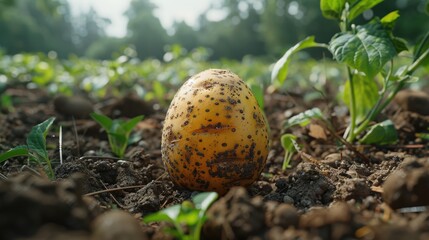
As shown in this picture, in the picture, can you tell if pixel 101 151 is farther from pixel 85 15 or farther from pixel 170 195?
pixel 85 15

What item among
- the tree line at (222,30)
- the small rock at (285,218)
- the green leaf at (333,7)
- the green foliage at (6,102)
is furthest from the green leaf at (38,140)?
the tree line at (222,30)

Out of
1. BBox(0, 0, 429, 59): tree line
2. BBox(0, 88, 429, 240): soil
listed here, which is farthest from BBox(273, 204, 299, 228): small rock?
BBox(0, 0, 429, 59): tree line

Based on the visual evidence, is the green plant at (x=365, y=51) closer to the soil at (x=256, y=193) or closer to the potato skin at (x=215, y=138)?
the soil at (x=256, y=193)

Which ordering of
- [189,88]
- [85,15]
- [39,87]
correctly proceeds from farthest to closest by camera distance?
[85,15] → [39,87] → [189,88]

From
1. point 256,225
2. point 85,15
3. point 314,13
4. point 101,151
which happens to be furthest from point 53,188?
point 85,15

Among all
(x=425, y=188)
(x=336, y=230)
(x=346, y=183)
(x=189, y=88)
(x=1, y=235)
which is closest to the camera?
(x=1, y=235)

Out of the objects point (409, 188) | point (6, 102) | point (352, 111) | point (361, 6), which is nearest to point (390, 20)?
point (361, 6)

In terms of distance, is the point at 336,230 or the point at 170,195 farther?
the point at 170,195
